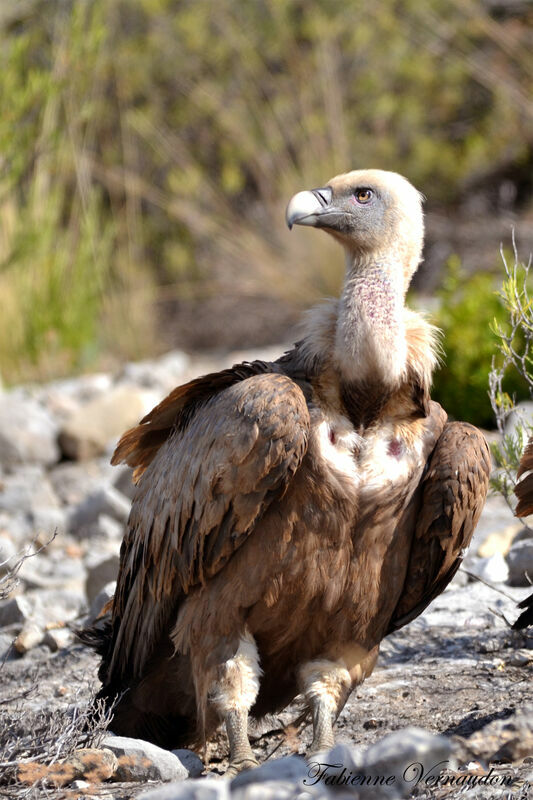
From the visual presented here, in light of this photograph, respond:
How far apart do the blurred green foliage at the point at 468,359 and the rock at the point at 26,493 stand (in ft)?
9.54

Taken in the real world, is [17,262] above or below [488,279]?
above

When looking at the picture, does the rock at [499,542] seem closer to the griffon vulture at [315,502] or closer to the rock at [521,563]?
the rock at [521,563]

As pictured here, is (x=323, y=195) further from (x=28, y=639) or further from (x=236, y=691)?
(x=28, y=639)

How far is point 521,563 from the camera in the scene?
213 inches

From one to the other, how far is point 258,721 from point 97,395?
5838 millimetres

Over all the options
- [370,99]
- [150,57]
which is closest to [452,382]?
[370,99]

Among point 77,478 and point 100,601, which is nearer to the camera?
point 100,601

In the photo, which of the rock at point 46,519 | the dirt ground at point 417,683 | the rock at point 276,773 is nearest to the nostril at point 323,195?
the dirt ground at point 417,683

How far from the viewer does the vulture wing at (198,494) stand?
3.78 metres

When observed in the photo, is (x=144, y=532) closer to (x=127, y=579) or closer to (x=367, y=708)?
(x=127, y=579)

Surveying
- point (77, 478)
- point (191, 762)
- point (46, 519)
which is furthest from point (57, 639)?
point (77, 478)

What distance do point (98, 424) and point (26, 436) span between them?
0.58 metres

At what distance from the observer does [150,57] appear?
54.0 feet

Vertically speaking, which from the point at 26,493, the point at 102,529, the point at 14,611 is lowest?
the point at 14,611
